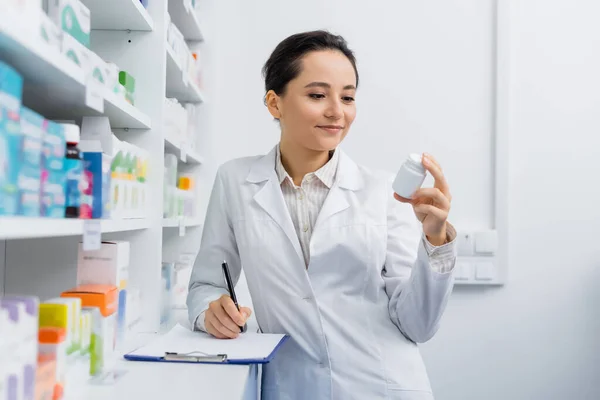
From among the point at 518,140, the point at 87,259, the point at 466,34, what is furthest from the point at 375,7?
the point at 87,259

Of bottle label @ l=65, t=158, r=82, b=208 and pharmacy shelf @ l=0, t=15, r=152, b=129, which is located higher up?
pharmacy shelf @ l=0, t=15, r=152, b=129

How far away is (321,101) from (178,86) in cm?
122

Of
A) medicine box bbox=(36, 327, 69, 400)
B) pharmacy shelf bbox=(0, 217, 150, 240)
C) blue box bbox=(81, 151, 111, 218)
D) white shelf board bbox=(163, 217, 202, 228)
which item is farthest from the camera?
white shelf board bbox=(163, 217, 202, 228)

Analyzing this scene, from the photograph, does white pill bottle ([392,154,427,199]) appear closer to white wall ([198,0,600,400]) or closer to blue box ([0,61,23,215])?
blue box ([0,61,23,215])

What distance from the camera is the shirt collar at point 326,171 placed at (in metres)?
1.77

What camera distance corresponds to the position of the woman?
1574 mm

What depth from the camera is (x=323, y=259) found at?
1625 millimetres

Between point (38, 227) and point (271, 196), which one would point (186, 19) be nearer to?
point (271, 196)

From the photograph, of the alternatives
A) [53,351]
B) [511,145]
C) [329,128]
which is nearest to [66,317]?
[53,351]

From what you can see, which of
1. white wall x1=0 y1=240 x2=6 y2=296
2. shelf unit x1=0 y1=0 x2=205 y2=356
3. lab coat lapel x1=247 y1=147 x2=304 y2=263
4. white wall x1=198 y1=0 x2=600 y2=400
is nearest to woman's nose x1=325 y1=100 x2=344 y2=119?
lab coat lapel x1=247 y1=147 x2=304 y2=263

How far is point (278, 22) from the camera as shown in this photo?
3105 mm

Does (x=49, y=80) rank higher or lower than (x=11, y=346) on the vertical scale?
higher

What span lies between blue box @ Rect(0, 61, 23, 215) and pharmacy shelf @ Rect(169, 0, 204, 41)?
1.73m

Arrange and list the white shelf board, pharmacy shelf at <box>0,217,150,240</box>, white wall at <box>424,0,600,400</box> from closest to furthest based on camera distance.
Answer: pharmacy shelf at <box>0,217,150,240</box> < the white shelf board < white wall at <box>424,0,600,400</box>
